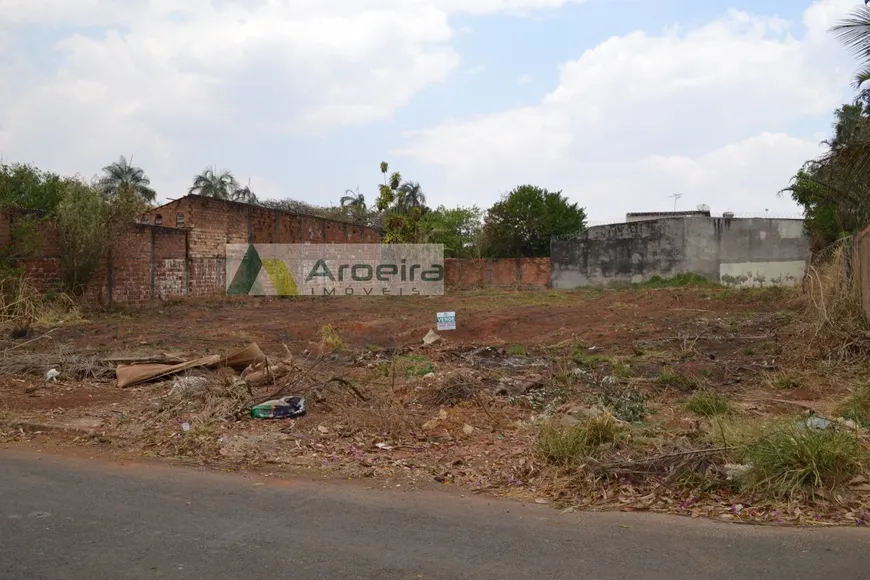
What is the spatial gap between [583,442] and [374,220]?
38.5 metres

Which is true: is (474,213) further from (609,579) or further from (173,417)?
(609,579)

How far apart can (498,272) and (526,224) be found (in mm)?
6272

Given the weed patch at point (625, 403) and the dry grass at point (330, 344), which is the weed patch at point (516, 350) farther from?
the weed patch at point (625, 403)

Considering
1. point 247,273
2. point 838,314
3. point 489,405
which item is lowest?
point 489,405

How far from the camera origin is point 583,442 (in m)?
5.42

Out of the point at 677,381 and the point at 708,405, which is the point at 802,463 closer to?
the point at 708,405

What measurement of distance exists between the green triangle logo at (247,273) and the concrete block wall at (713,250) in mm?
16116

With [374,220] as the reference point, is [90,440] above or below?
below

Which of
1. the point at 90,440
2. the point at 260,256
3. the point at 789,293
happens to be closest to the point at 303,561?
Result: the point at 90,440

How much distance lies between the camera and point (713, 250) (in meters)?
30.5

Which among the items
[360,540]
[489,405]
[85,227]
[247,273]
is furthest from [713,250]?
[360,540]

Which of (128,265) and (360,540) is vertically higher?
(128,265)

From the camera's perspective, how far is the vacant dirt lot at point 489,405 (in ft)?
16.4

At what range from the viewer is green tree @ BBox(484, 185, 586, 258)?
3947 cm
